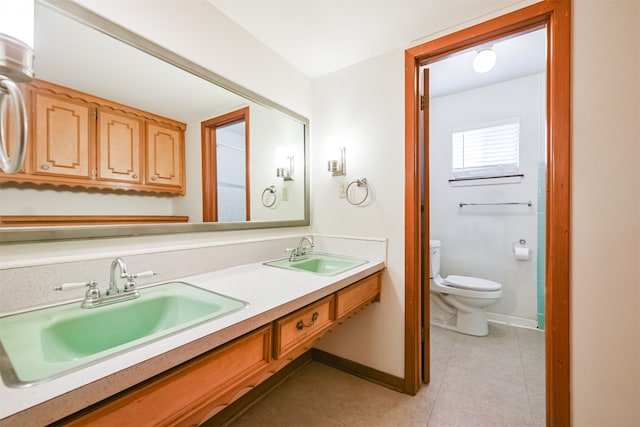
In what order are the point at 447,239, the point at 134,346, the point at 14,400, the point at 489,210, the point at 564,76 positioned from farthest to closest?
the point at 447,239, the point at 489,210, the point at 564,76, the point at 134,346, the point at 14,400

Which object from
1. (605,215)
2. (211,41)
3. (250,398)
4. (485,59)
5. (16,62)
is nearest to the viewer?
(16,62)

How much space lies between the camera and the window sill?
2.58 m

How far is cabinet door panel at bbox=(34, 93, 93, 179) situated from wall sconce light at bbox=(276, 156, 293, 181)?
43.9 inches

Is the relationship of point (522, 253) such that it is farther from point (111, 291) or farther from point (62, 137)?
point (62, 137)

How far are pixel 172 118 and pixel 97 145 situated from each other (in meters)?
0.36

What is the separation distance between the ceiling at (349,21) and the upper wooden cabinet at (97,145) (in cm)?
79

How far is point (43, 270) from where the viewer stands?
35.3 inches

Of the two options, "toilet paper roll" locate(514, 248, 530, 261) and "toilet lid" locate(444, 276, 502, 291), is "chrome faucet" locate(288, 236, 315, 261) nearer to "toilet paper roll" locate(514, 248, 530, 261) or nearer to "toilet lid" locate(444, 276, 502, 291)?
"toilet lid" locate(444, 276, 502, 291)

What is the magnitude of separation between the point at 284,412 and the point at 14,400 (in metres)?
1.38

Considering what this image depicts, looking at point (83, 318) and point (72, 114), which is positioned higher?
point (72, 114)

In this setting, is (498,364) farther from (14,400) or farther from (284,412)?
(14,400)

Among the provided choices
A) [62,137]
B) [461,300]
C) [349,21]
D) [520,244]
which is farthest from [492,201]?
[62,137]

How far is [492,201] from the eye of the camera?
268 centimetres

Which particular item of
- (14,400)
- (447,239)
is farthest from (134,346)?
(447,239)
